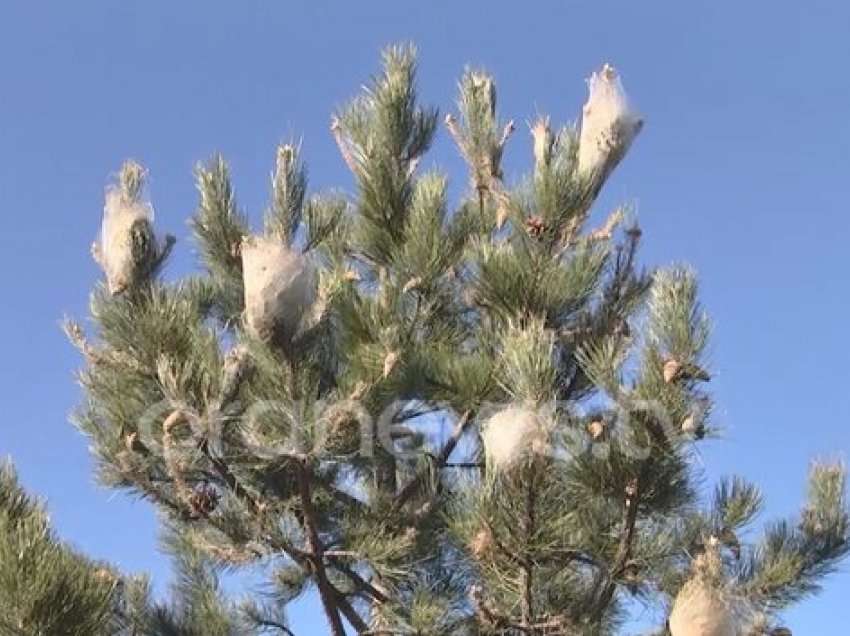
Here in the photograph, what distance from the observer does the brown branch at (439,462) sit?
301cm

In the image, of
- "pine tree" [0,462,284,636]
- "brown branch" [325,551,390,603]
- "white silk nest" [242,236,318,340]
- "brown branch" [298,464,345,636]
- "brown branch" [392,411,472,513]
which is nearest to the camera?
"white silk nest" [242,236,318,340]

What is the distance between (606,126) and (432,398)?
2.42 feet

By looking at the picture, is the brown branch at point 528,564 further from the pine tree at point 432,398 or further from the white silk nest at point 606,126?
the white silk nest at point 606,126

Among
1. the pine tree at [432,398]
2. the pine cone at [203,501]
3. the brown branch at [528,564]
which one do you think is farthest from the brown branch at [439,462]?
the brown branch at [528,564]

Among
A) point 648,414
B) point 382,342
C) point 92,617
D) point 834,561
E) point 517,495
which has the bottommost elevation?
point 92,617

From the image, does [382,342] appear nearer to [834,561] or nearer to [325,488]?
[325,488]

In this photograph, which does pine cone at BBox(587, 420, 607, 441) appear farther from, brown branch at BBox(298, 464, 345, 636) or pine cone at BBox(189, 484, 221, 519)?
pine cone at BBox(189, 484, 221, 519)

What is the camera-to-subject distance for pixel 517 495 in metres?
2.15

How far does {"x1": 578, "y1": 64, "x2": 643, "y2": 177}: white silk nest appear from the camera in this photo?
9.05 ft

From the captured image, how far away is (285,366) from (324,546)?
58 centimetres

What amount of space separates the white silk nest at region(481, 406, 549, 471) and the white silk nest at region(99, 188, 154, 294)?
83 cm

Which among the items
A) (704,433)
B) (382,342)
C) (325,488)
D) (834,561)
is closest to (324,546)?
(325,488)

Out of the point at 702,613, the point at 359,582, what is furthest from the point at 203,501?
the point at 702,613

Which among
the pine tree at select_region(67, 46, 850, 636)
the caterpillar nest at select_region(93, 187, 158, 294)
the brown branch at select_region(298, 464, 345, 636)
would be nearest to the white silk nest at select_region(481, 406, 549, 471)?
the pine tree at select_region(67, 46, 850, 636)
